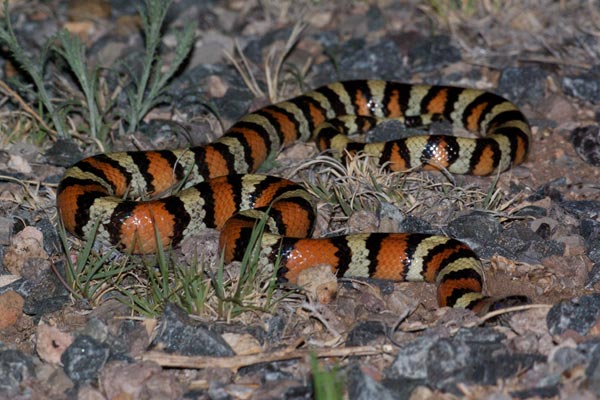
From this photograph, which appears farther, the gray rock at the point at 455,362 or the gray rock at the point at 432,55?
the gray rock at the point at 432,55

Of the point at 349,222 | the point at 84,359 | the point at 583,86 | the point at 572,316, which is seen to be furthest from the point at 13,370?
the point at 583,86

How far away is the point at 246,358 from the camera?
6148 mm

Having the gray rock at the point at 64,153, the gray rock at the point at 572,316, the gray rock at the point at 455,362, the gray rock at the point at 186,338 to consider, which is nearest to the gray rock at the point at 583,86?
the gray rock at the point at 572,316

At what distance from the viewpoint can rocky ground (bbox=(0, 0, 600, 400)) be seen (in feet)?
19.6

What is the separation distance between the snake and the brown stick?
1.15 meters

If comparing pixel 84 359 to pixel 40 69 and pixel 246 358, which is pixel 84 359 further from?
pixel 40 69

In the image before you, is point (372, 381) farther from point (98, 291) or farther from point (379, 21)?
point (379, 21)

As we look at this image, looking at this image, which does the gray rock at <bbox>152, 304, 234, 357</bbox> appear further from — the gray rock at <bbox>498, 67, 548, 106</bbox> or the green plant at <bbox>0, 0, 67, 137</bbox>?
the gray rock at <bbox>498, 67, 548, 106</bbox>

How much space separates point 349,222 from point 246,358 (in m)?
2.65

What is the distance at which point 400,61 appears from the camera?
11.8 meters

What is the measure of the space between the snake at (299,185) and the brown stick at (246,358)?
1150 millimetres

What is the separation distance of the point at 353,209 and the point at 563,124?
341cm

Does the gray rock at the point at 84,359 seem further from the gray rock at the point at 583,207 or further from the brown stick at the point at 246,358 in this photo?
the gray rock at the point at 583,207

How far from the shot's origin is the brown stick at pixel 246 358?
614cm
